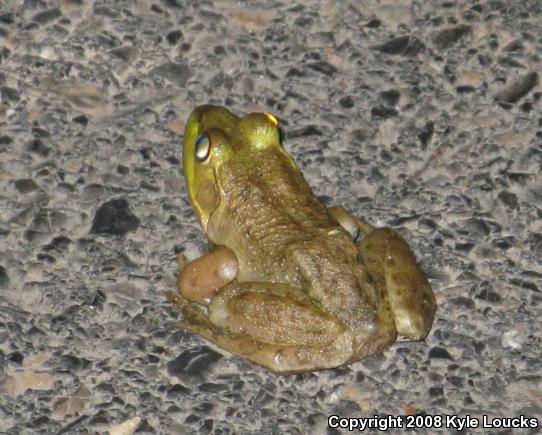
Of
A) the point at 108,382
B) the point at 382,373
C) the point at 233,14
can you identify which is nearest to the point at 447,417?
the point at 382,373

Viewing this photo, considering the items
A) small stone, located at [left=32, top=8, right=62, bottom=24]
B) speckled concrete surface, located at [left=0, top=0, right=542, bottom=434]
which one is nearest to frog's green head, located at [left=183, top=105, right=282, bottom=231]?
speckled concrete surface, located at [left=0, top=0, right=542, bottom=434]

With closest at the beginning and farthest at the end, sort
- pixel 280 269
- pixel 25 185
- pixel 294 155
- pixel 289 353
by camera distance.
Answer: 1. pixel 289 353
2. pixel 280 269
3. pixel 25 185
4. pixel 294 155

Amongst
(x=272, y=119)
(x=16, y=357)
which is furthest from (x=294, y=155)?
(x=16, y=357)

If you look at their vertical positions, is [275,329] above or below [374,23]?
below

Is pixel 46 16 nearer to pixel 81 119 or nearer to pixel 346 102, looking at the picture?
pixel 81 119

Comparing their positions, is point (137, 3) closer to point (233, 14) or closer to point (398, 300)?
point (233, 14)

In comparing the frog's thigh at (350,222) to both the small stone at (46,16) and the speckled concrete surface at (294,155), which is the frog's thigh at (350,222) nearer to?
the speckled concrete surface at (294,155)
